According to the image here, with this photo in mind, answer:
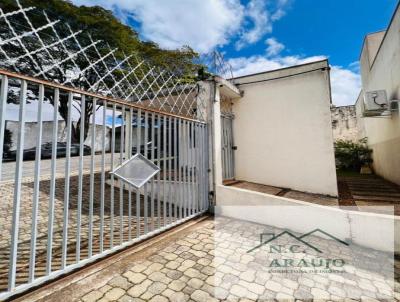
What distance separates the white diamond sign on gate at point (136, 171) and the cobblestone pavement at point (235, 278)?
1.14 m

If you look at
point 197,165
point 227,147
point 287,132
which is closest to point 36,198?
point 197,165

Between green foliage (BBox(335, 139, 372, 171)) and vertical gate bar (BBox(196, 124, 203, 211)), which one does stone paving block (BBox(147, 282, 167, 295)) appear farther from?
green foliage (BBox(335, 139, 372, 171))

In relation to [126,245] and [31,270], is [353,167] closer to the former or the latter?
[126,245]

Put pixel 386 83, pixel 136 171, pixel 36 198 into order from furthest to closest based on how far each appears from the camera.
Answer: pixel 386 83 → pixel 136 171 → pixel 36 198

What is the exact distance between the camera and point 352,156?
1244 centimetres

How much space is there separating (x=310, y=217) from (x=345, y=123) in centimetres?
1582

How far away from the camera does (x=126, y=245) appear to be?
3404mm

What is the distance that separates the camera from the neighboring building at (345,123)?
16.3 metres

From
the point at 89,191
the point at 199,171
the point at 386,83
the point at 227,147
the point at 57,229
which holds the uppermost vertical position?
the point at 386,83

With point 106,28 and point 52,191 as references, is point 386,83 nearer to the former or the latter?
point 52,191

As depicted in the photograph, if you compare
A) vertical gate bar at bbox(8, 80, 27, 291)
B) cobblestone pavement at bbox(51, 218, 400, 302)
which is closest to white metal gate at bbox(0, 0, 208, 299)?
vertical gate bar at bbox(8, 80, 27, 291)

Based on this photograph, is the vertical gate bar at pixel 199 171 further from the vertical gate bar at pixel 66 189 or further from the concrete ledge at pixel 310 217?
the vertical gate bar at pixel 66 189

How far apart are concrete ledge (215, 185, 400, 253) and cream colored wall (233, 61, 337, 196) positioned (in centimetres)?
183

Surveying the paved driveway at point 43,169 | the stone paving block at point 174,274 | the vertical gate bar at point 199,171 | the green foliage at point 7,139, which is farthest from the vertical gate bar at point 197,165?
the green foliage at point 7,139
